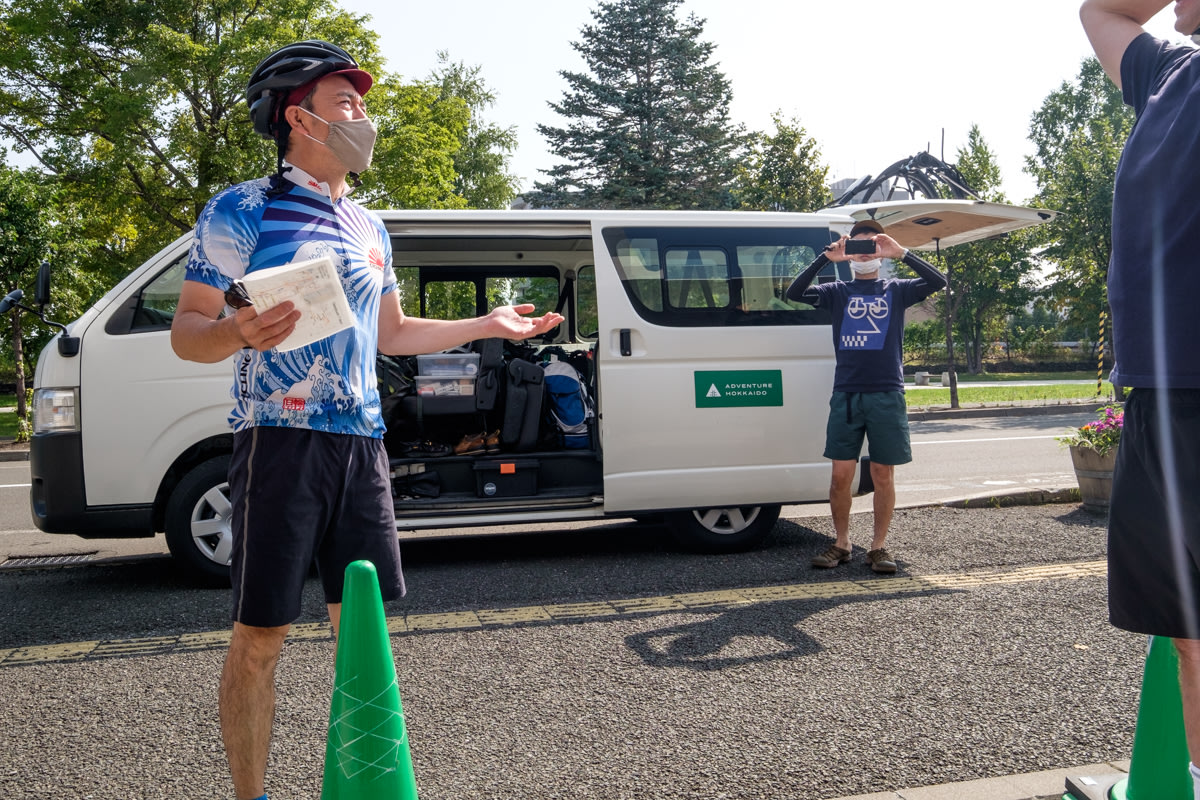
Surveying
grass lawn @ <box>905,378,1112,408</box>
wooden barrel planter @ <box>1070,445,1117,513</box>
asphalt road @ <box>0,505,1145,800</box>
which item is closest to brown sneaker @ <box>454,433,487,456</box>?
asphalt road @ <box>0,505,1145,800</box>

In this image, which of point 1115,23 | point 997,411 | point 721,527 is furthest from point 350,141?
point 997,411

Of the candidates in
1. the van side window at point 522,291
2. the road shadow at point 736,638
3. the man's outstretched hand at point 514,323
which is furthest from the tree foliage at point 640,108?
the man's outstretched hand at point 514,323

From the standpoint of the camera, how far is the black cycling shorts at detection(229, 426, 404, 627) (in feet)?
7.79

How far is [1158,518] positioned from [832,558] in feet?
12.6

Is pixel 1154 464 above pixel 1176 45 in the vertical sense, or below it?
below

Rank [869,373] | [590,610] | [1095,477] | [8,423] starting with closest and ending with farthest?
1. [590,610]
2. [869,373]
3. [1095,477]
4. [8,423]

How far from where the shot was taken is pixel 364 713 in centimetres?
233

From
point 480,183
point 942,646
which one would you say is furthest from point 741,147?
point 942,646

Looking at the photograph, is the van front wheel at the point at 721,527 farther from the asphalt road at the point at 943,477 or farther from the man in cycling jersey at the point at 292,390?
the man in cycling jersey at the point at 292,390

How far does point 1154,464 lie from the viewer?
214cm

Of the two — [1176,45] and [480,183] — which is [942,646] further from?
[480,183]

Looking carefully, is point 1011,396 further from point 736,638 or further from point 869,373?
point 736,638

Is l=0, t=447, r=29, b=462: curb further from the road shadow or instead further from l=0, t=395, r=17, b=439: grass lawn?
the road shadow

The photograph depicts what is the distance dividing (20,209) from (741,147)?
73.9ft
